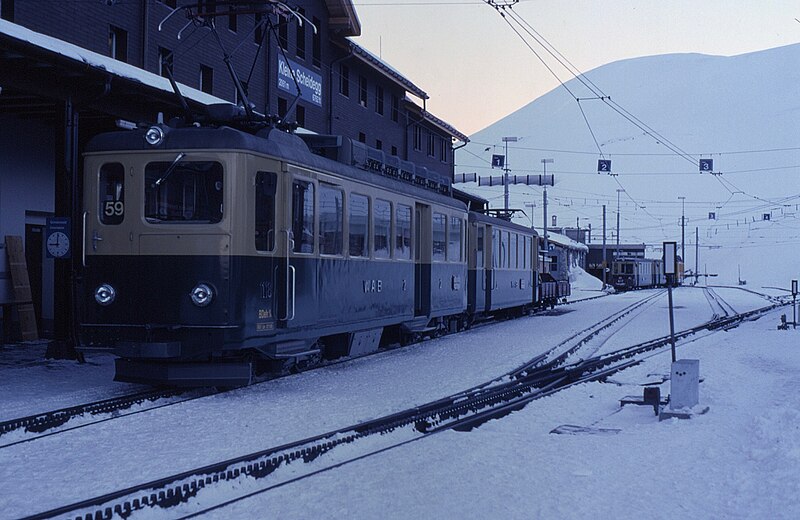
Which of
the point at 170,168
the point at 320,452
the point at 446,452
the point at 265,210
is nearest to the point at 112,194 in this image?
the point at 170,168

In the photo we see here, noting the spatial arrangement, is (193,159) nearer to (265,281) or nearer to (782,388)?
(265,281)

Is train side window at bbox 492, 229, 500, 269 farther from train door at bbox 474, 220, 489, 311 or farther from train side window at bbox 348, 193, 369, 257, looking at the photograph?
train side window at bbox 348, 193, 369, 257

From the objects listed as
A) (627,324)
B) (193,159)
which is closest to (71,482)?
(193,159)

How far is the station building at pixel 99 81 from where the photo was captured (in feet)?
45.6

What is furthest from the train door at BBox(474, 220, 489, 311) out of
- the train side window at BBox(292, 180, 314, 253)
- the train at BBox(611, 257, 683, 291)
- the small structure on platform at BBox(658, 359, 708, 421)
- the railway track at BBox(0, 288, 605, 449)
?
the train at BBox(611, 257, 683, 291)

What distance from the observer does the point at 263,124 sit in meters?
11.6

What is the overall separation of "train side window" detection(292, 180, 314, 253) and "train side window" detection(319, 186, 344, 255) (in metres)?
0.30

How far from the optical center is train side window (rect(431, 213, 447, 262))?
17.1m

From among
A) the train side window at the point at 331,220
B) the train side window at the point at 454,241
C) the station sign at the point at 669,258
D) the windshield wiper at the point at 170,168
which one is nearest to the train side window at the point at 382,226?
the train side window at the point at 331,220

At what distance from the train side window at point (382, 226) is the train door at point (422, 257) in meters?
1.69

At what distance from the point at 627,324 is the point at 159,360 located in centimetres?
1852

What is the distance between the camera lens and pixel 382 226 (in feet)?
46.8

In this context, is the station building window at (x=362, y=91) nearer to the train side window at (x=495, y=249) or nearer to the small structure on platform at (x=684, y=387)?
the train side window at (x=495, y=249)

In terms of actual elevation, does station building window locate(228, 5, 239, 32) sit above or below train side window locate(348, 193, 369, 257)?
above
